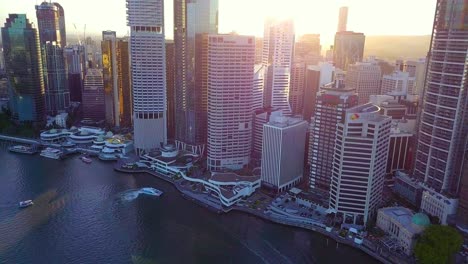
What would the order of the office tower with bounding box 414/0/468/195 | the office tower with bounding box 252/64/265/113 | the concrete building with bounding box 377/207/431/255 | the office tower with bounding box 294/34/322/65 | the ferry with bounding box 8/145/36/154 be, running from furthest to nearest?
the office tower with bounding box 294/34/322/65
the ferry with bounding box 8/145/36/154
the office tower with bounding box 252/64/265/113
the office tower with bounding box 414/0/468/195
the concrete building with bounding box 377/207/431/255

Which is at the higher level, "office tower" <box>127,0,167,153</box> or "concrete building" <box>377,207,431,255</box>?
"office tower" <box>127,0,167,153</box>

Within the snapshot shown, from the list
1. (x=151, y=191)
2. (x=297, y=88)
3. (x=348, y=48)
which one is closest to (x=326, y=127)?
(x=151, y=191)

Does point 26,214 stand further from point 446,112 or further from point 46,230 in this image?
point 446,112

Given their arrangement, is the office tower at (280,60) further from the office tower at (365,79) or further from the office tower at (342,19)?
the office tower at (342,19)

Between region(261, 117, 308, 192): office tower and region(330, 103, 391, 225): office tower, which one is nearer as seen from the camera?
region(330, 103, 391, 225): office tower

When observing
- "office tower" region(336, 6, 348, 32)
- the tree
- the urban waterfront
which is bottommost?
the urban waterfront

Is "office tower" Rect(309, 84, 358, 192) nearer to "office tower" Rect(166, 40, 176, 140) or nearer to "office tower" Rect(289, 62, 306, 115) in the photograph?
"office tower" Rect(289, 62, 306, 115)

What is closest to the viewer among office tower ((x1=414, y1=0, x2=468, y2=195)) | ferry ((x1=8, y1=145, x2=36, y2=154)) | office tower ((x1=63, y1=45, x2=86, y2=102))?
office tower ((x1=414, y1=0, x2=468, y2=195))

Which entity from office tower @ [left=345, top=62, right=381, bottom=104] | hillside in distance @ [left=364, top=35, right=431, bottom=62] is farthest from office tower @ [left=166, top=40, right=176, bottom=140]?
hillside in distance @ [left=364, top=35, right=431, bottom=62]
